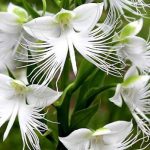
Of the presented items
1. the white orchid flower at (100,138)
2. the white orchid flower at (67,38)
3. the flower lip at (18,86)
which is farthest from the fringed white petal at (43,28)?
the white orchid flower at (100,138)

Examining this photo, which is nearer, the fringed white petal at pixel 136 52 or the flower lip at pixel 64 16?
the flower lip at pixel 64 16

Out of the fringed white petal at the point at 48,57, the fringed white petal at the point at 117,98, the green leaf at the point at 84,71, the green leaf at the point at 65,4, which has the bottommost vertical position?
the fringed white petal at the point at 117,98

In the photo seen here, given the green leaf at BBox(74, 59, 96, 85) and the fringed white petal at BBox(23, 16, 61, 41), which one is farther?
the green leaf at BBox(74, 59, 96, 85)

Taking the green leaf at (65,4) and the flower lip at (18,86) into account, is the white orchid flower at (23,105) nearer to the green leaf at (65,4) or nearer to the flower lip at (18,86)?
the flower lip at (18,86)

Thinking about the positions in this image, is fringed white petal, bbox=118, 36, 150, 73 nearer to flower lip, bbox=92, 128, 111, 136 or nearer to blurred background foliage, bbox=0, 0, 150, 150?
blurred background foliage, bbox=0, 0, 150, 150

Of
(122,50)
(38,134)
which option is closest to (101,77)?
(122,50)

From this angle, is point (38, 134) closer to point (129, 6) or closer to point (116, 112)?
point (116, 112)

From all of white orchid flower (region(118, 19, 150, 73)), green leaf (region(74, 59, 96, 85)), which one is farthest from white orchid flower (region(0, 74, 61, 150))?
white orchid flower (region(118, 19, 150, 73))
